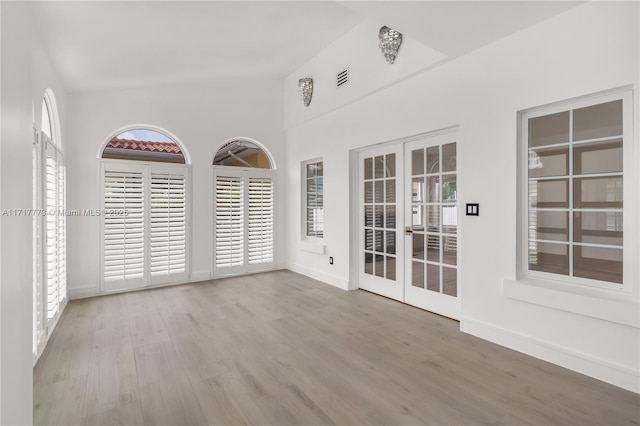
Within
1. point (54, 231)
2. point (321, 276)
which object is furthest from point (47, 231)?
point (321, 276)

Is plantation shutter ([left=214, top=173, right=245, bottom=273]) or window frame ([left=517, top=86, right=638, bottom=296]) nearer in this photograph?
window frame ([left=517, top=86, right=638, bottom=296])

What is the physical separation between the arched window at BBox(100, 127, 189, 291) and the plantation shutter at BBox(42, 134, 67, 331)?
0.71 meters

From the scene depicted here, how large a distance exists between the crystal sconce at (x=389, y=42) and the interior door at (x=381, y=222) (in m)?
1.04

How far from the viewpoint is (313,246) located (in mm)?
5293

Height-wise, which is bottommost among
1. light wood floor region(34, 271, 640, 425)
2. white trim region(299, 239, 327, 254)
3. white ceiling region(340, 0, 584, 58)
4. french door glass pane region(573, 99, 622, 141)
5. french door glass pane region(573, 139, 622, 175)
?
light wood floor region(34, 271, 640, 425)

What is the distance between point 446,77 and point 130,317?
4.26 m

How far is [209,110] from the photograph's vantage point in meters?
5.31

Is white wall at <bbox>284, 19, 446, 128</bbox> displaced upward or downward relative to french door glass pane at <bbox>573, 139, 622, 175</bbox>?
upward

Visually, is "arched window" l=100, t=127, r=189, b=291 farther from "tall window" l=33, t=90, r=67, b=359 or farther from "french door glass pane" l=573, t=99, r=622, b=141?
"french door glass pane" l=573, t=99, r=622, b=141

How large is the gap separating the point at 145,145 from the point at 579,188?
17.4 ft

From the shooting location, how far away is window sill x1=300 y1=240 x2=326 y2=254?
16.8 ft

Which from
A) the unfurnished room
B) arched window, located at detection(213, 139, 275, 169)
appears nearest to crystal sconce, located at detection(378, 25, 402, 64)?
the unfurnished room

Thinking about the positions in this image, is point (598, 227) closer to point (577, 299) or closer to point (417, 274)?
point (577, 299)

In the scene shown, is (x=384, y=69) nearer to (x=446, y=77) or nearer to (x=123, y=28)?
(x=446, y=77)
